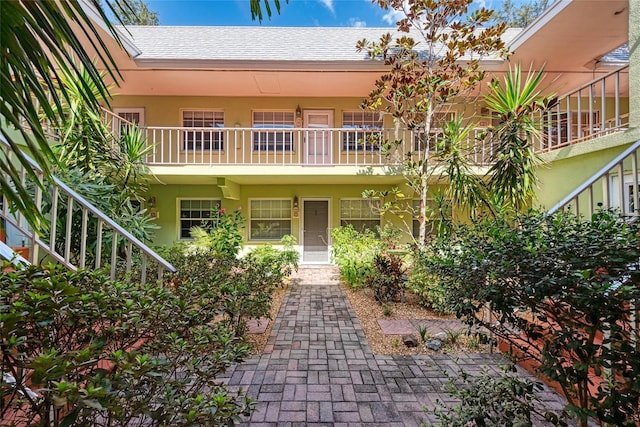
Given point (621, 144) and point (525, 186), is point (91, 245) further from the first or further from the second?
point (621, 144)

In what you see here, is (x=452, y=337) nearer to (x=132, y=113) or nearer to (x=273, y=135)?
(x=273, y=135)

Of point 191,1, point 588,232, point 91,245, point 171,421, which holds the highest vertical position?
point 191,1

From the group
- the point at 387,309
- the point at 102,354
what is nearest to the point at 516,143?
the point at 387,309

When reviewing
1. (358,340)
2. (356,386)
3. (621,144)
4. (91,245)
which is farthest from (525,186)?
(91,245)

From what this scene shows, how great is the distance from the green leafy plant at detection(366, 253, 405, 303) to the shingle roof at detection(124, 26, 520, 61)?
5185 millimetres

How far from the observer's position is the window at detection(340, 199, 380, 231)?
959 centimetres

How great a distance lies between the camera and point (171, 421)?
1.22 metres

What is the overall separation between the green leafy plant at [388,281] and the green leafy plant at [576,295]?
3.60 m

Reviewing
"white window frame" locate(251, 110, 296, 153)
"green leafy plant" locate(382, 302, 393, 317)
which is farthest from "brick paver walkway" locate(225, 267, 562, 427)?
"white window frame" locate(251, 110, 296, 153)

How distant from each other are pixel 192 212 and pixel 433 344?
819cm

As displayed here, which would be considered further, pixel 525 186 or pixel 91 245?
pixel 525 186

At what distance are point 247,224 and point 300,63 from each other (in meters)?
4.99

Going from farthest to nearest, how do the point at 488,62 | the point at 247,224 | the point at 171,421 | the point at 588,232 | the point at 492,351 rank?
1. the point at 247,224
2. the point at 488,62
3. the point at 492,351
4. the point at 588,232
5. the point at 171,421

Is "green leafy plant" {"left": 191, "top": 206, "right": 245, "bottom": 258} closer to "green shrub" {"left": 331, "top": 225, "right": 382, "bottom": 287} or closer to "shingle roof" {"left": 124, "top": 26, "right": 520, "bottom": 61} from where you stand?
"green shrub" {"left": 331, "top": 225, "right": 382, "bottom": 287}
